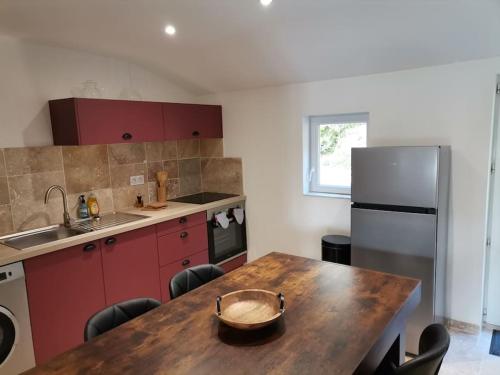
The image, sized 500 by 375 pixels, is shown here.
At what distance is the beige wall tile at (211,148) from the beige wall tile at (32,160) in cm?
159

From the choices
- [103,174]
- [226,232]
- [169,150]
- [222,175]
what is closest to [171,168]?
[169,150]

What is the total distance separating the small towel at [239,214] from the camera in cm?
381

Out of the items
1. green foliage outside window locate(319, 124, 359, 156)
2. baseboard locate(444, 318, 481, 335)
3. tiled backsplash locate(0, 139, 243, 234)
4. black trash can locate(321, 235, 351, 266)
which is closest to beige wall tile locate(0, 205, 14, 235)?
tiled backsplash locate(0, 139, 243, 234)

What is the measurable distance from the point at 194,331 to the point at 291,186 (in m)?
2.28

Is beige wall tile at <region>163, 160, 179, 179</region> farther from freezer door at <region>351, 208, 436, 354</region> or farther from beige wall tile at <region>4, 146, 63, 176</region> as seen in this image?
freezer door at <region>351, 208, 436, 354</region>

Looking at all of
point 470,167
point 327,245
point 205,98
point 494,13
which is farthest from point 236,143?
point 494,13

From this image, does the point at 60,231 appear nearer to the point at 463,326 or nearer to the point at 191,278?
the point at 191,278

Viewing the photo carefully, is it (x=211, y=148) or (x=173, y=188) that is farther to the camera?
(x=211, y=148)

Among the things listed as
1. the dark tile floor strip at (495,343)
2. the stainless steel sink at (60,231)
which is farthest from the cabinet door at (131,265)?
the dark tile floor strip at (495,343)

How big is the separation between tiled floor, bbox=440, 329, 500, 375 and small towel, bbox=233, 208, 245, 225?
6.86ft

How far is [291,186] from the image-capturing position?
11.8 feet

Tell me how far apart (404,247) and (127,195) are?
244cm

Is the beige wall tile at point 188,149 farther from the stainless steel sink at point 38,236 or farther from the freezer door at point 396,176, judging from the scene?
the freezer door at point 396,176

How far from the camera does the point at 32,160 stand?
2809 mm
